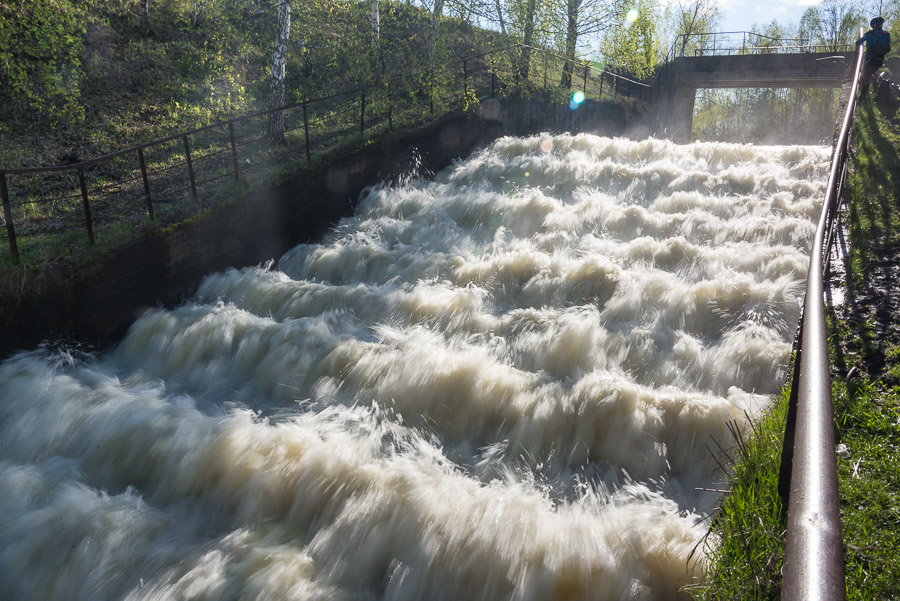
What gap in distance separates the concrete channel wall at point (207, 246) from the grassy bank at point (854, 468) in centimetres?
821

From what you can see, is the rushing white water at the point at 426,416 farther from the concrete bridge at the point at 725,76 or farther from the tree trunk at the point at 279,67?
the concrete bridge at the point at 725,76

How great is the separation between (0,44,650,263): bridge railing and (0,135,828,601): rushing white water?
73.1 inches

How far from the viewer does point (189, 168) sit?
9.58m

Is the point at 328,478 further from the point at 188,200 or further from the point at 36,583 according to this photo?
the point at 188,200

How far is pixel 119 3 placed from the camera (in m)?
19.3

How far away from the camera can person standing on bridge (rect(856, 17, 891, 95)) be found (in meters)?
13.2

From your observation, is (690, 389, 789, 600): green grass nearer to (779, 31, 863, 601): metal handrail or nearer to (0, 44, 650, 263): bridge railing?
(779, 31, 863, 601): metal handrail

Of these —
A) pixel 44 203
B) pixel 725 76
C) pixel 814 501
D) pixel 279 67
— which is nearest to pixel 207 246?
pixel 44 203

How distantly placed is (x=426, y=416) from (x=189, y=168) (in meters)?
6.46


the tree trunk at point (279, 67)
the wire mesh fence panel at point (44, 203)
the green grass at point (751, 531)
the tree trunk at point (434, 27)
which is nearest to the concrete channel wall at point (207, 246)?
the wire mesh fence panel at point (44, 203)

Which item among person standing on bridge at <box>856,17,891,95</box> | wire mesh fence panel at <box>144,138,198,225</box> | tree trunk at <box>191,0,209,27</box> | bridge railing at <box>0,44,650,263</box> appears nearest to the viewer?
bridge railing at <box>0,44,650,263</box>

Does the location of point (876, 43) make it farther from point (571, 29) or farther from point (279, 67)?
point (279, 67)

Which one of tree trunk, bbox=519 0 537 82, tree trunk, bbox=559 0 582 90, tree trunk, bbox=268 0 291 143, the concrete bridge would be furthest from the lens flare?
tree trunk, bbox=268 0 291 143

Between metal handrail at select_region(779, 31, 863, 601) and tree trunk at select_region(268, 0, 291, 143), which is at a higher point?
tree trunk at select_region(268, 0, 291, 143)
